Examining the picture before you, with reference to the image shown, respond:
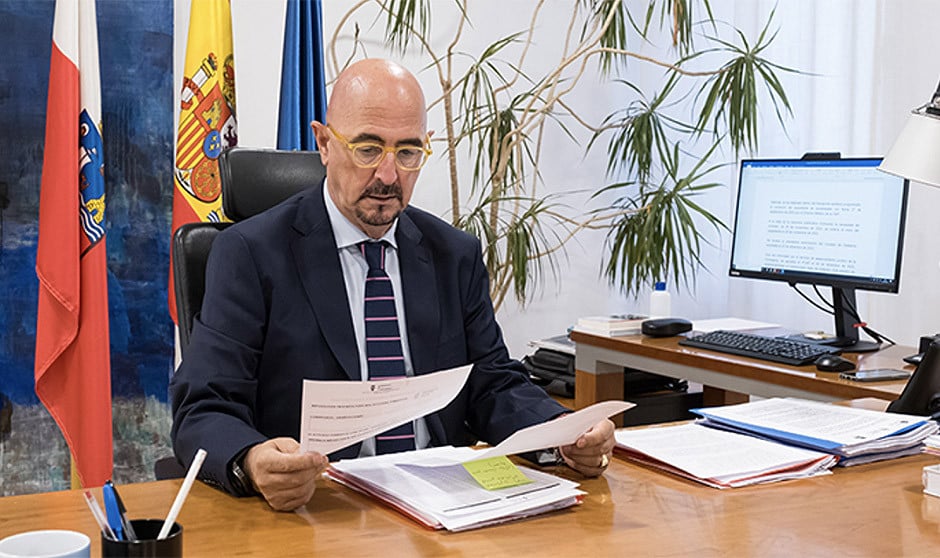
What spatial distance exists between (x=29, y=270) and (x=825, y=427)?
8.00 ft

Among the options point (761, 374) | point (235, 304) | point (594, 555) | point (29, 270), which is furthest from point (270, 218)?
point (29, 270)

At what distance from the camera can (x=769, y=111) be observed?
12.7ft

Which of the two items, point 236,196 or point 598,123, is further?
point 598,123

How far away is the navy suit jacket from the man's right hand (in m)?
0.23

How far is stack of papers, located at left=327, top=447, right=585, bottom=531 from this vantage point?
1.30 metres

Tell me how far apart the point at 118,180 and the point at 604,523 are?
2499 millimetres

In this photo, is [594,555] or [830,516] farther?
[830,516]

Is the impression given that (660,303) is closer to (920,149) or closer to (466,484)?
(920,149)

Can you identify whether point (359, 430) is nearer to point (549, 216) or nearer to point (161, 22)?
point (161, 22)

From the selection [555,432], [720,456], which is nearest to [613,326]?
[720,456]

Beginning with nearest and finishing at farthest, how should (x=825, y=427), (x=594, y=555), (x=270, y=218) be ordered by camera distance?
(x=594, y=555)
(x=825, y=427)
(x=270, y=218)

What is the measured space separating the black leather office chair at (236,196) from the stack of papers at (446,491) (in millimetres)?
612

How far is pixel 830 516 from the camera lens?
1352mm

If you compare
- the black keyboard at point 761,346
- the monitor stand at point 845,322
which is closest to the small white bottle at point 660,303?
the black keyboard at point 761,346
